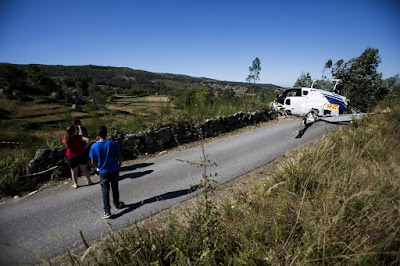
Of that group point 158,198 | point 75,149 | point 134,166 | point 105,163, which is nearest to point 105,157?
point 105,163

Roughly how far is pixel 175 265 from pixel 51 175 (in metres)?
5.14

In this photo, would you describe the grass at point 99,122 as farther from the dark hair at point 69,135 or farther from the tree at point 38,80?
the tree at point 38,80

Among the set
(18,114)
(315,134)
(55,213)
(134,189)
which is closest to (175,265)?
(134,189)

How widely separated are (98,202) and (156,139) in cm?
340

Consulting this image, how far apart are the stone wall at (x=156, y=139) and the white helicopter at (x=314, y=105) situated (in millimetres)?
3459

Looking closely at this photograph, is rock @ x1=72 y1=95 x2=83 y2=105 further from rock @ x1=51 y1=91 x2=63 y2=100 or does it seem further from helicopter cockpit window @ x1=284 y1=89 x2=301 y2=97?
helicopter cockpit window @ x1=284 y1=89 x2=301 y2=97

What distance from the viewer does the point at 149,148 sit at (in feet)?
22.1

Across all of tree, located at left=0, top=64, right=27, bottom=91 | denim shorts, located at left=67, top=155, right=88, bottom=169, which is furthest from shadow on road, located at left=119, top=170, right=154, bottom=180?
tree, located at left=0, top=64, right=27, bottom=91

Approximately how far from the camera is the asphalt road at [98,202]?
2799 millimetres

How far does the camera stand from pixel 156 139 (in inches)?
271

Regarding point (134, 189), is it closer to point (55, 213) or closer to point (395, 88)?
point (55, 213)

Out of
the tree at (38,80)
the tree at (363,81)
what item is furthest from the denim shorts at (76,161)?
the tree at (38,80)

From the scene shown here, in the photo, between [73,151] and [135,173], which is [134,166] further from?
[73,151]

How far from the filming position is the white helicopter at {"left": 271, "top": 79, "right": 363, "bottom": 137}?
8664mm
